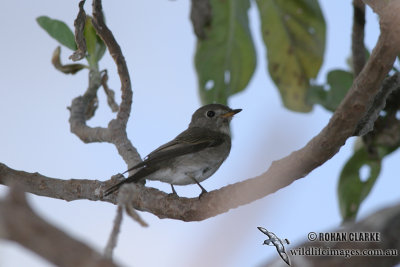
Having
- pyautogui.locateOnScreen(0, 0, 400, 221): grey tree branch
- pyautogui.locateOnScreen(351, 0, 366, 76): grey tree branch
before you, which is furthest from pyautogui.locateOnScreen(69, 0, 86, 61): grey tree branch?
pyautogui.locateOnScreen(351, 0, 366, 76): grey tree branch

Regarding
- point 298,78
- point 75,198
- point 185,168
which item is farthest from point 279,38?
point 75,198

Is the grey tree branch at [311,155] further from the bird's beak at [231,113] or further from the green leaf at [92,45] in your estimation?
the bird's beak at [231,113]

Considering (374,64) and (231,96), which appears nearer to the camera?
(374,64)

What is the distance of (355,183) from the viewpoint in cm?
505

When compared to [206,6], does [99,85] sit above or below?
below

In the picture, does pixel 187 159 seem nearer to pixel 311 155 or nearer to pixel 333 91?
pixel 333 91

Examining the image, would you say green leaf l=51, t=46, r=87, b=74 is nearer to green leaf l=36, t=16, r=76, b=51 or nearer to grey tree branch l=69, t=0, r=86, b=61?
green leaf l=36, t=16, r=76, b=51

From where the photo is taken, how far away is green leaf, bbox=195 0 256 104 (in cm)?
577

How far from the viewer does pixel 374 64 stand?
2656mm

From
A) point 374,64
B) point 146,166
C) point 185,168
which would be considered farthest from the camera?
point 185,168

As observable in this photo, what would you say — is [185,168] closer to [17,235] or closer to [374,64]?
[374,64]

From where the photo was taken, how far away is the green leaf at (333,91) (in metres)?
5.06

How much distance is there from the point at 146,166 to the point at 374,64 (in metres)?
2.25

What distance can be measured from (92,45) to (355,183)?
103 inches
